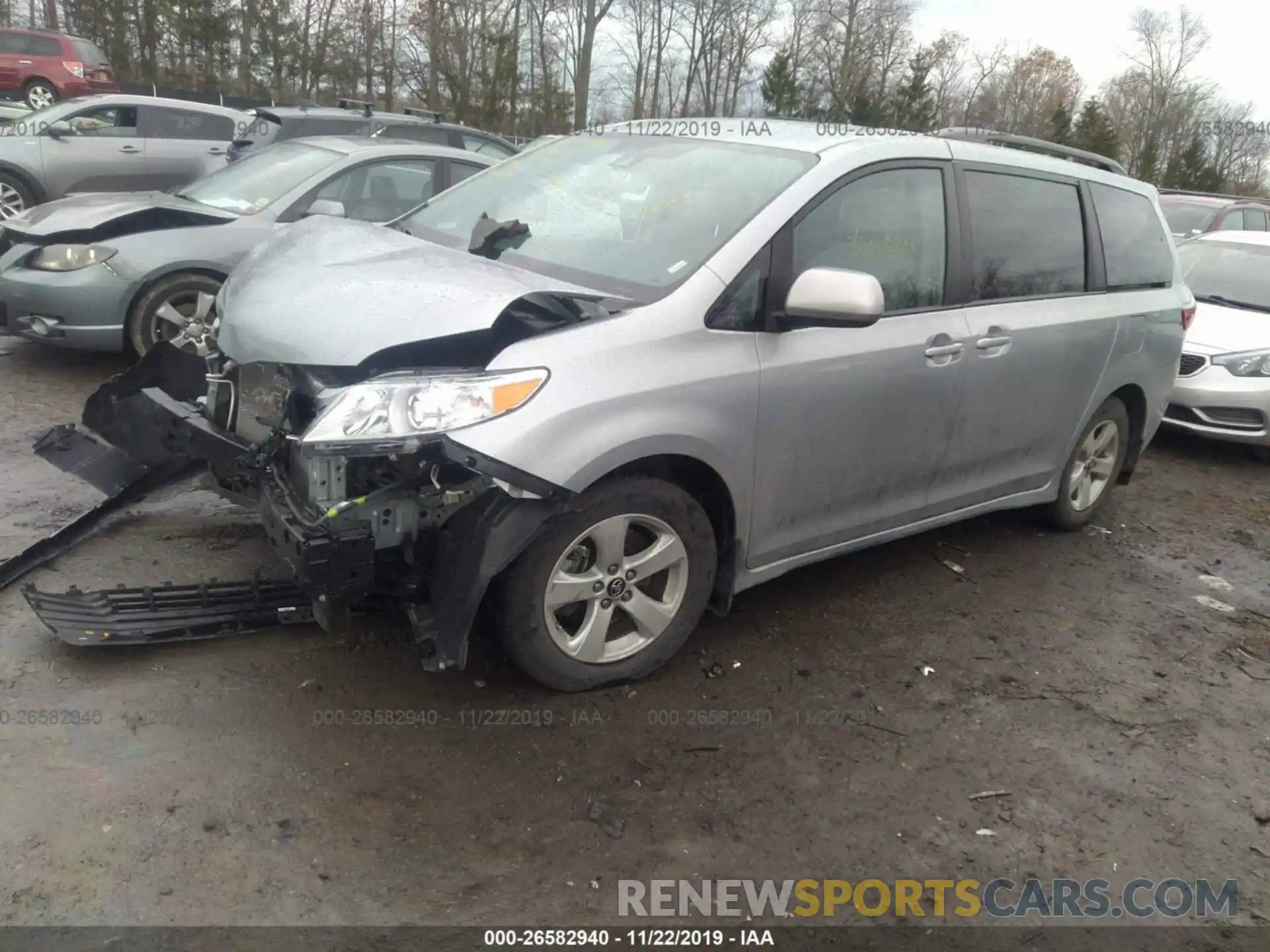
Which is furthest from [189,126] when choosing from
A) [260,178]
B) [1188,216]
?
[1188,216]

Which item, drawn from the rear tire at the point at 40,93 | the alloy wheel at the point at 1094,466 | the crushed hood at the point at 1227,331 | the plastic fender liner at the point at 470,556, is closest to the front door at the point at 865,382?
the plastic fender liner at the point at 470,556

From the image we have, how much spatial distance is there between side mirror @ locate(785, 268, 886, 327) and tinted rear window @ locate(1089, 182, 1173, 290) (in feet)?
7.34

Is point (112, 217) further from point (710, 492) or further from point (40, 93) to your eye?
point (40, 93)

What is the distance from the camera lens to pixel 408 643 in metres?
3.47

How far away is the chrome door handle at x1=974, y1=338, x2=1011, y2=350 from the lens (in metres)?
3.97

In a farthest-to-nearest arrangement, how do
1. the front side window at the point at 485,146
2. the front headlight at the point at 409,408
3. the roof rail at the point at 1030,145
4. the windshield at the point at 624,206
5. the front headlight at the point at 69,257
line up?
the front side window at the point at 485,146
the front headlight at the point at 69,257
the roof rail at the point at 1030,145
the windshield at the point at 624,206
the front headlight at the point at 409,408

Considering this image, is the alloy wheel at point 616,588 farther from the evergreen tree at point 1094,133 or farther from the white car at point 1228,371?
the evergreen tree at point 1094,133

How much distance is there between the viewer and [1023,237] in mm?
4297

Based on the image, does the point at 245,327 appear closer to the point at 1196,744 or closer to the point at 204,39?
the point at 1196,744

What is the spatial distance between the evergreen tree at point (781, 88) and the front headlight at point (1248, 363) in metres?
32.5

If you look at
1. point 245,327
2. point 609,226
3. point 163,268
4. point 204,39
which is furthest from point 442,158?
point 204,39

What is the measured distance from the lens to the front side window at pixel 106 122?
35.9 ft

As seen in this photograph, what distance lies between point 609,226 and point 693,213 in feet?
1.07

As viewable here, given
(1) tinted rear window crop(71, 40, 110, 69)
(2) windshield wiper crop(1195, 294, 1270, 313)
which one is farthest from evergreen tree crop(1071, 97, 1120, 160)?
(2) windshield wiper crop(1195, 294, 1270, 313)
